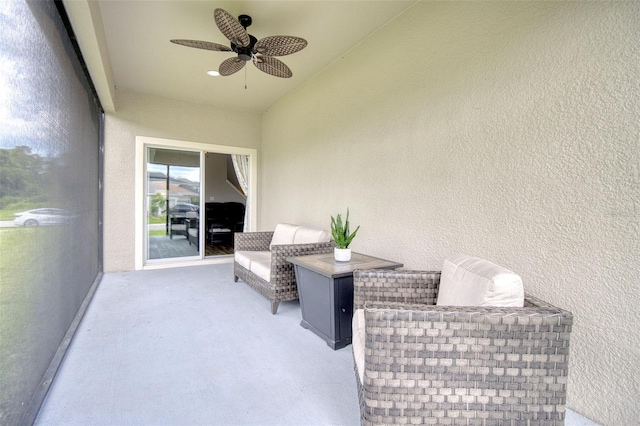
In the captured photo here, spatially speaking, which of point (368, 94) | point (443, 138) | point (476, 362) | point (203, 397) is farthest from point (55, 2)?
point (476, 362)

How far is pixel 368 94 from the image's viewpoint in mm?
3014

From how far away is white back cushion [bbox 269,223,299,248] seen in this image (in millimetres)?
3783

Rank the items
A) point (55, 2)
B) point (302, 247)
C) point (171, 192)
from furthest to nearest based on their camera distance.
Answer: point (171, 192), point (302, 247), point (55, 2)

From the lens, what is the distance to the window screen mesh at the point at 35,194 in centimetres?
125

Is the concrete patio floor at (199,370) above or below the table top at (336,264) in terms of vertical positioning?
below

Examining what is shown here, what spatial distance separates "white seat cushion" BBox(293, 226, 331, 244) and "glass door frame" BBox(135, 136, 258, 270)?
2178 mm

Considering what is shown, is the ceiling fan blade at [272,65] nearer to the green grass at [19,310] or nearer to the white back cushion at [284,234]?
the white back cushion at [284,234]

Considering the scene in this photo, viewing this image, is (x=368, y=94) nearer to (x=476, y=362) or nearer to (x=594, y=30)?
(x=594, y=30)

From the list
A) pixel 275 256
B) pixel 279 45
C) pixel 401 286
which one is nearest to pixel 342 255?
pixel 275 256

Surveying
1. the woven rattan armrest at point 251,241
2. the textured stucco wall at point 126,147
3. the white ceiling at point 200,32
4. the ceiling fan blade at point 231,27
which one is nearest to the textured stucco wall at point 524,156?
the white ceiling at point 200,32

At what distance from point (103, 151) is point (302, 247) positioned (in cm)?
353

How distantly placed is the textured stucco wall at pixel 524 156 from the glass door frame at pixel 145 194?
290 centimetres

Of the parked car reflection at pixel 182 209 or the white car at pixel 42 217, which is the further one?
the parked car reflection at pixel 182 209

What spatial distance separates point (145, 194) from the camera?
15.5 feet
